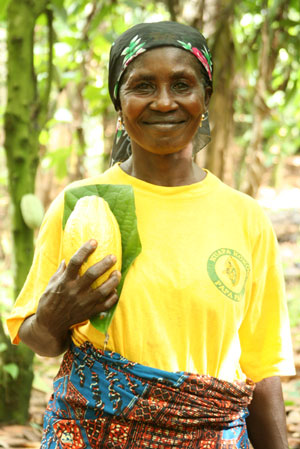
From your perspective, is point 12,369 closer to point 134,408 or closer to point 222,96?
point 134,408

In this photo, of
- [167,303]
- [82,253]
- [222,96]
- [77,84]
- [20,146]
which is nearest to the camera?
[82,253]

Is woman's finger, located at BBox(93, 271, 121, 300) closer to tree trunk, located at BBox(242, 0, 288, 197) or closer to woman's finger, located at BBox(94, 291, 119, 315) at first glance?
woman's finger, located at BBox(94, 291, 119, 315)

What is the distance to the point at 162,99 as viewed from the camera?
151 centimetres

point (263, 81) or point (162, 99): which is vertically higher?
point (162, 99)

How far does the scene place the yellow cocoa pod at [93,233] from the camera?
137 cm

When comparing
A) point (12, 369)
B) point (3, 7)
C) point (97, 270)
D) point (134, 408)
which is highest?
point (3, 7)

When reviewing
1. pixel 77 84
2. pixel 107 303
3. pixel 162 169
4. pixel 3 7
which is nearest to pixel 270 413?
pixel 107 303

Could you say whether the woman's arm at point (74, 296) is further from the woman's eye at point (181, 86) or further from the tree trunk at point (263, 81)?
the tree trunk at point (263, 81)

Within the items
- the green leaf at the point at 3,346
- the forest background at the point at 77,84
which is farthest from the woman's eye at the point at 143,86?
the green leaf at the point at 3,346

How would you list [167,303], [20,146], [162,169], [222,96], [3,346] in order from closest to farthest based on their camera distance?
[167,303]
[162,169]
[20,146]
[3,346]
[222,96]

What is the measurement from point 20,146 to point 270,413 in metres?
1.66

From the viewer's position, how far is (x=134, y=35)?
158 cm

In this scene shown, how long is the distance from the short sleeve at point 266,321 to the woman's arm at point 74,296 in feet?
1.50

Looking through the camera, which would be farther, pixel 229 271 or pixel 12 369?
pixel 12 369
